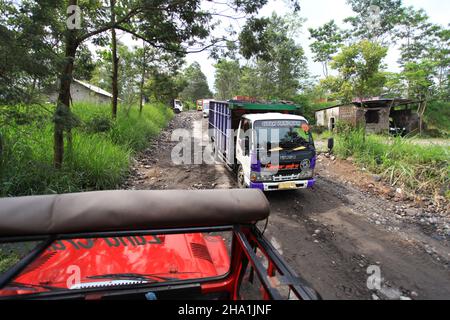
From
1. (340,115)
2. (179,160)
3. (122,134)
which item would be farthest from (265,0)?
(340,115)

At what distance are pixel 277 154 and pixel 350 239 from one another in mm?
2173

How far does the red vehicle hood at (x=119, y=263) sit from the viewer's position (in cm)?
183

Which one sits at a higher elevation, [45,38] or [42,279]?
[45,38]

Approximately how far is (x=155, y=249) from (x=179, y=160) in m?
7.34

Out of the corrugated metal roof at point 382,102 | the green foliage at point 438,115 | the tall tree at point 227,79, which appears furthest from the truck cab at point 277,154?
the tall tree at point 227,79

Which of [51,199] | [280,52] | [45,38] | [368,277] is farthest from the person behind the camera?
[280,52]

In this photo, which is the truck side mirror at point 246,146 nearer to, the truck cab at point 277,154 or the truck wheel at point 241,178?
the truck cab at point 277,154

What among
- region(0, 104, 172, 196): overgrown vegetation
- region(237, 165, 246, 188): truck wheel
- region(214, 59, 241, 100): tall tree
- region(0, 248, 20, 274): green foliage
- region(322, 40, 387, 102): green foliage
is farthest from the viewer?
region(214, 59, 241, 100): tall tree

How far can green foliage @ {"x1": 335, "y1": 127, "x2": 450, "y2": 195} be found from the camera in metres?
Result: 6.33

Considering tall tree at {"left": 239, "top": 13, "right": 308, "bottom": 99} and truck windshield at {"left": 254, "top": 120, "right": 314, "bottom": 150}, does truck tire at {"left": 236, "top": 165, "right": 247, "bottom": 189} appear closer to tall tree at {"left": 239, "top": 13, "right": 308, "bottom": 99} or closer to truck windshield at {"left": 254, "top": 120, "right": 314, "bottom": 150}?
truck windshield at {"left": 254, "top": 120, "right": 314, "bottom": 150}

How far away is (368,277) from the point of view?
3.26m

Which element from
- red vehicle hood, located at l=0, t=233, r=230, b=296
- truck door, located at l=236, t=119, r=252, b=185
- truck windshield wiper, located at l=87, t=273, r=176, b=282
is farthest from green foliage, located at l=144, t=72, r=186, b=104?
truck windshield wiper, located at l=87, t=273, r=176, b=282

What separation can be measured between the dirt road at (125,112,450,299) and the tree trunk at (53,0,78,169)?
1.82m

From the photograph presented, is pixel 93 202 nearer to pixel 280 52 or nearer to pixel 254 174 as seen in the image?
pixel 254 174
